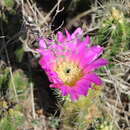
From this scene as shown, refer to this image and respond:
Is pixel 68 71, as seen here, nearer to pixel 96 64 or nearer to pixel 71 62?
pixel 71 62

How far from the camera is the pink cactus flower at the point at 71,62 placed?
153 cm

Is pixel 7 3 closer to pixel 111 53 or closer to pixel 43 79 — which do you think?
pixel 43 79

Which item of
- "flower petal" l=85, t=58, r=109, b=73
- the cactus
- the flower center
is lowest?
the cactus

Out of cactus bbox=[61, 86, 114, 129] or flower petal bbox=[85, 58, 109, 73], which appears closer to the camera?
flower petal bbox=[85, 58, 109, 73]

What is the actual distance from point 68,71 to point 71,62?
0.06 m

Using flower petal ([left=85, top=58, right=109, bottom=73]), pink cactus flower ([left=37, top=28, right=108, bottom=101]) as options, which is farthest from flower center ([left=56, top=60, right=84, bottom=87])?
flower petal ([left=85, top=58, right=109, bottom=73])

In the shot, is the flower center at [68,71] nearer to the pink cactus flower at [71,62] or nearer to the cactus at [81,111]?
the pink cactus flower at [71,62]

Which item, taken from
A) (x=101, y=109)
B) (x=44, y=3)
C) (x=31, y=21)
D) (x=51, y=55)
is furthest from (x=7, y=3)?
(x=101, y=109)

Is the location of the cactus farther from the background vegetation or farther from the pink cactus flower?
the pink cactus flower

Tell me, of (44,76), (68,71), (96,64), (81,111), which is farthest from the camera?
(44,76)

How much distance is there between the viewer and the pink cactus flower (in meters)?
1.53

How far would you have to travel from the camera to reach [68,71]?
1.82 m

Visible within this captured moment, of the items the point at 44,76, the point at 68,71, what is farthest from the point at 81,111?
the point at 44,76

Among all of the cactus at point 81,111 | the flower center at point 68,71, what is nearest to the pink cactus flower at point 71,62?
the flower center at point 68,71
